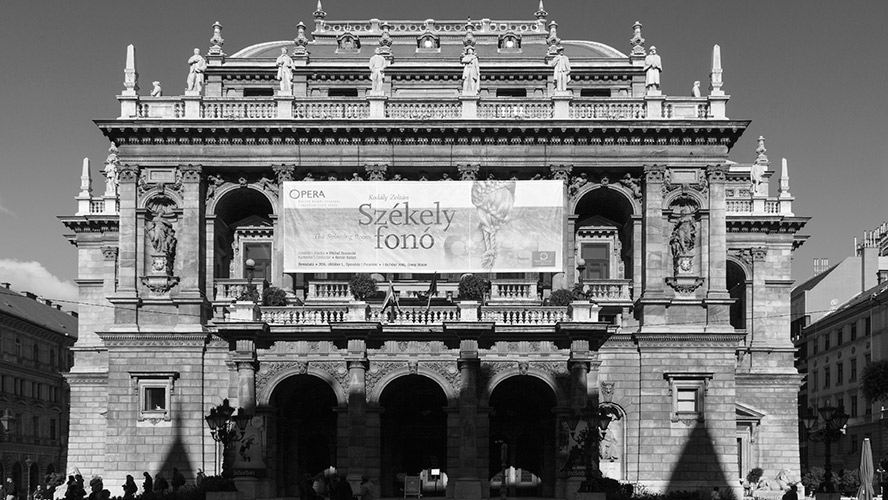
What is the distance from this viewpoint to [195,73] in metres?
64.2

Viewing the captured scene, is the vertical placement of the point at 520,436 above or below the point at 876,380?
below

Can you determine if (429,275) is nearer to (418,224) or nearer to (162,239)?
(418,224)

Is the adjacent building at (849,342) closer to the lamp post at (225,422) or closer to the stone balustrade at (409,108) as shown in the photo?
the stone balustrade at (409,108)

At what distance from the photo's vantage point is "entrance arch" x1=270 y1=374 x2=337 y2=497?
5944 cm

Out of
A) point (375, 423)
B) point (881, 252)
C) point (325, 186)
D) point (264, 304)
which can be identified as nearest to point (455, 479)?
point (375, 423)

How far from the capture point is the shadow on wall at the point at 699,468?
59562 mm

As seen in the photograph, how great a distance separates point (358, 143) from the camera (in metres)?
63.3

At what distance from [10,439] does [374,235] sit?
47761 mm

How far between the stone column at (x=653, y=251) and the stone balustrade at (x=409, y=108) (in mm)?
3155

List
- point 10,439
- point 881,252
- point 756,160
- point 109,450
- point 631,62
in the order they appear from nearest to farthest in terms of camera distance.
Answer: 1. point 109,450
2. point 631,62
3. point 756,160
4. point 10,439
5. point 881,252

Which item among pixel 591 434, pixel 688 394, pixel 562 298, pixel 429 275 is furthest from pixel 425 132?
pixel 591 434

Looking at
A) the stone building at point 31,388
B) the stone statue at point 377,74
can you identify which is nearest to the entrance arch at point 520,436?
the stone statue at point 377,74

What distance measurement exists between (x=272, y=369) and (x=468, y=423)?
9141 millimetres

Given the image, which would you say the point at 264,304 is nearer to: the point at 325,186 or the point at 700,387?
the point at 325,186
